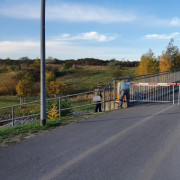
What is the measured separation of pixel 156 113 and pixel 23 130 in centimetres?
524

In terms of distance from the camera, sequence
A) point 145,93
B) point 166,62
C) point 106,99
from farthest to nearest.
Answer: point 166,62 → point 106,99 → point 145,93

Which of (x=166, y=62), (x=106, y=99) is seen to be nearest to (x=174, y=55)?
(x=166, y=62)

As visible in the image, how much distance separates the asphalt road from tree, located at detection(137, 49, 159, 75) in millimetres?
30913

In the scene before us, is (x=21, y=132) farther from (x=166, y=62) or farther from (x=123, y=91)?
(x=166, y=62)

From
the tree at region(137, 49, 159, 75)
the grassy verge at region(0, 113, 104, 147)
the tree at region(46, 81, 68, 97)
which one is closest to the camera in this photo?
the grassy verge at region(0, 113, 104, 147)

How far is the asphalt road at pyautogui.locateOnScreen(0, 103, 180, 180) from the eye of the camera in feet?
15.0

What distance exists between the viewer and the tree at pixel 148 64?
1531 inches

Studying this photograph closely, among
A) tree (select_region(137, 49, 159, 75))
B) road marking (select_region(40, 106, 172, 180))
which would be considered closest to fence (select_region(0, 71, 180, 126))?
road marking (select_region(40, 106, 172, 180))

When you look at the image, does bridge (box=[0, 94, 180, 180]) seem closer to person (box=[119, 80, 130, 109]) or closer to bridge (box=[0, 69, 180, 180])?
bridge (box=[0, 69, 180, 180])

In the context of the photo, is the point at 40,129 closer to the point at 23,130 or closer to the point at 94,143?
the point at 23,130

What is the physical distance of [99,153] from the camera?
18.5 ft

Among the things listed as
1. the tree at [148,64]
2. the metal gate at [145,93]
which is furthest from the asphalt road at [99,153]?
the tree at [148,64]

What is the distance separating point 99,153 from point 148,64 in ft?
116

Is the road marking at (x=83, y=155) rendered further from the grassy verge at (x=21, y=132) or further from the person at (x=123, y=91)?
the person at (x=123, y=91)
